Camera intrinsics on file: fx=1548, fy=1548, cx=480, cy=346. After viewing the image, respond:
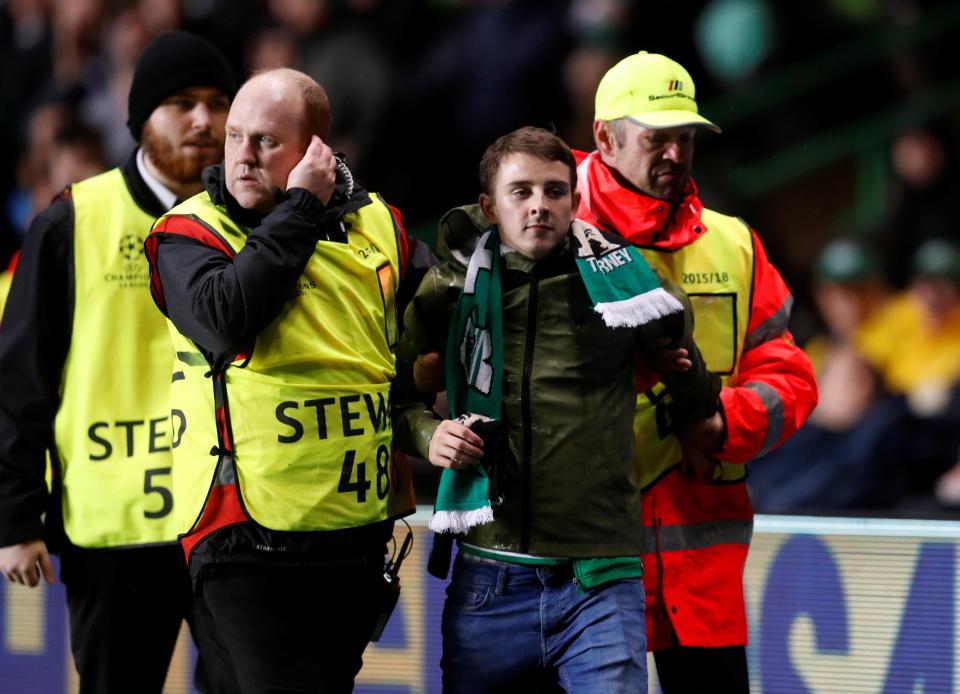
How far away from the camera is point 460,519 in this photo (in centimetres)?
315

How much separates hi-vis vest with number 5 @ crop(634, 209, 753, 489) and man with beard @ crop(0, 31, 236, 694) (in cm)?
118

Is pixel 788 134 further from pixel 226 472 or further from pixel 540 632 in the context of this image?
pixel 226 472

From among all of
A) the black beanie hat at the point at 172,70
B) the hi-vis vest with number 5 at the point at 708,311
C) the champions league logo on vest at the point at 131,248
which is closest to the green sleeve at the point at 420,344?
the hi-vis vest with number 5 at the point at 708,311

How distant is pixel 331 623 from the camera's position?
3193mm

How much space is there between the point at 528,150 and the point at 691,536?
100 centimetres

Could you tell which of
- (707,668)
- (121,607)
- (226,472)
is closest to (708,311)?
(707,668)

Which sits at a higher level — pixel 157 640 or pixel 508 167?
pixel 508 167

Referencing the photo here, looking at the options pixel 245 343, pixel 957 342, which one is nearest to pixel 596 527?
pixel 245 343

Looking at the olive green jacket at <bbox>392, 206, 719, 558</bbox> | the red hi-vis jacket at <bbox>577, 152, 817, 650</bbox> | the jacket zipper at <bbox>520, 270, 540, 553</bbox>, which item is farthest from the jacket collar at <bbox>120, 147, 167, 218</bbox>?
the jacket zipper at <bbox>520, 270, 540, 553</bbox>

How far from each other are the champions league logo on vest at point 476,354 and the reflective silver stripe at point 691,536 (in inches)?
24.4

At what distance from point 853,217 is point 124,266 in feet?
14.5

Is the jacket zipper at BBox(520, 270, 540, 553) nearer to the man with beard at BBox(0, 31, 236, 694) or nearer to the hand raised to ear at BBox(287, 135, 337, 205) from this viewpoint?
the hand raised to ear at BBox(287, 135, 337, 205)

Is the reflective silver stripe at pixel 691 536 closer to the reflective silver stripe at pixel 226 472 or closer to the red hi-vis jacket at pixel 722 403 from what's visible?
the red hi-vis jacket at pixel 722 403

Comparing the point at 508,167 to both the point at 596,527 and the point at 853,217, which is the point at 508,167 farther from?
the point at 853,217
